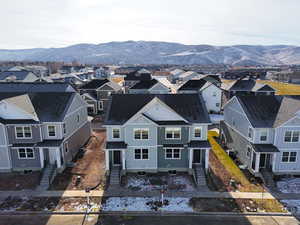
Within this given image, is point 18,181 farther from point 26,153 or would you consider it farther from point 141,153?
point 141,153

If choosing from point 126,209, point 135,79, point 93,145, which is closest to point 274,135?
point 126,209

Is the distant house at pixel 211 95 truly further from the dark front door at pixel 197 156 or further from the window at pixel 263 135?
the dark front door at pixel 197 156

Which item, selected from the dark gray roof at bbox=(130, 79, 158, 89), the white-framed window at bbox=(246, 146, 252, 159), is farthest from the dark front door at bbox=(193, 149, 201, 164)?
the dark gray roof at bbox=(130, 79, 158, 89)

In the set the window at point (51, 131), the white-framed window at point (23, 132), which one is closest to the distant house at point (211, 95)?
the window at point (51, 131)

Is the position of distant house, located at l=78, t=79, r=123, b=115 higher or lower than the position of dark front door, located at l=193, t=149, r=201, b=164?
higher

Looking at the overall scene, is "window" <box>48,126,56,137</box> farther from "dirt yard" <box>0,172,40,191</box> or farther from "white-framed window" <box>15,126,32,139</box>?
"dirt yard" <box>0,172,40,191</box>

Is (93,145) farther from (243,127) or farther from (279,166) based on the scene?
(279,166)
